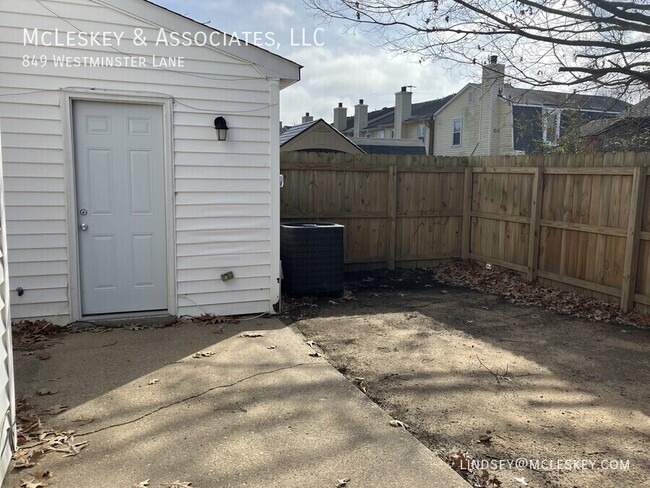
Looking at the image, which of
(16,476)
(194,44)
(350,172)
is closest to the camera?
(16,476)

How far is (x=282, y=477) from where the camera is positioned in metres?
2.66

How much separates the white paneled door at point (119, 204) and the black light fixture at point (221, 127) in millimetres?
580

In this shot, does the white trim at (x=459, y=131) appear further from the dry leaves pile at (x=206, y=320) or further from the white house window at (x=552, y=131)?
the dry leaves pile at (x=206, y=320)

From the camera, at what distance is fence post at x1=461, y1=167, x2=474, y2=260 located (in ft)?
29.6

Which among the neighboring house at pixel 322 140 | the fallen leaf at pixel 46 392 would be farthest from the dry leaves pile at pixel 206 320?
the neighboring house at pixel 322 140

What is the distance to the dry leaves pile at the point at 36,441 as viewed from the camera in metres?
2.79

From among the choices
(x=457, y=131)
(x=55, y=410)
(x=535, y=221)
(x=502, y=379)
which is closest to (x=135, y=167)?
(x=55, y=410)

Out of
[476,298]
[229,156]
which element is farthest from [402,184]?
[229,156]

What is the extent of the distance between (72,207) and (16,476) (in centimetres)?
307

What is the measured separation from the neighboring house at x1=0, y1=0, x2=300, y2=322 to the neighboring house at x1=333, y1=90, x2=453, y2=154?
18699 mm

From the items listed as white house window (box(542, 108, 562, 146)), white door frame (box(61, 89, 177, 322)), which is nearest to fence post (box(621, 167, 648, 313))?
white door frame (box(61, 89, 177, 322))

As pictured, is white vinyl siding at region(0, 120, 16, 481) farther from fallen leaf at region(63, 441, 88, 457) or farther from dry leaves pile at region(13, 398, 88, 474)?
fallen leaf at region(63, 441, 88, 457)

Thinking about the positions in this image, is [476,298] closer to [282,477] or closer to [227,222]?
[227,222]

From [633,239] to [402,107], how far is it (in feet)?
82.6
